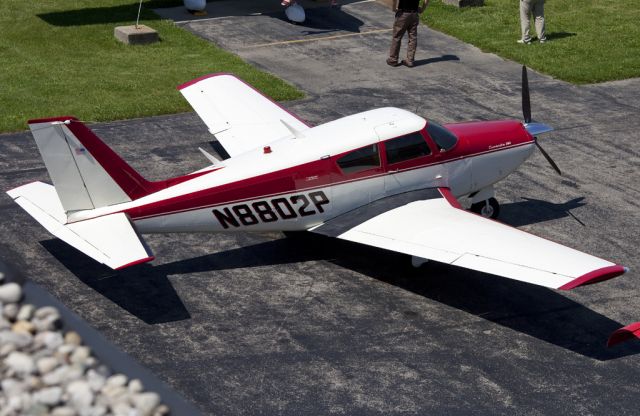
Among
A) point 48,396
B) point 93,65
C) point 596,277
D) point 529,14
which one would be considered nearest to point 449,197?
point 596,277

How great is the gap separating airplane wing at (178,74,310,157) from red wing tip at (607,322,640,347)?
23.0ft

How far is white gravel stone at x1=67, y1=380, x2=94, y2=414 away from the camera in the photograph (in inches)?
297

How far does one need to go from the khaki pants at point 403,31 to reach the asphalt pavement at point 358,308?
579 cm

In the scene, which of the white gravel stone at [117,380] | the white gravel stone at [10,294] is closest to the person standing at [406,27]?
the white gravel stone at [10,294]

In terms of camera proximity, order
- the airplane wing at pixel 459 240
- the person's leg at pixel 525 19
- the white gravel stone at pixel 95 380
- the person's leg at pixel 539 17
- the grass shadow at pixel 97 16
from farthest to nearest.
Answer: the grass shadow at pixel 97 16, the person's leg at pixel 539 17, the person's leg at pixel 525 19, the airplane wing at pixel 459 240, the white gravel stone at pixel 95 380

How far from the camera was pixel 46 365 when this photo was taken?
A: 780 centimetres

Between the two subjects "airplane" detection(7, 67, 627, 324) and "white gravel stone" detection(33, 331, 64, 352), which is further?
"airplane" detection(7, 67, 627, 324)

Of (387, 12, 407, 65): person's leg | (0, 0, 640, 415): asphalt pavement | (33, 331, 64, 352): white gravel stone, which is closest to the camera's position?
(33, 331, 64, 352): white gravel stone

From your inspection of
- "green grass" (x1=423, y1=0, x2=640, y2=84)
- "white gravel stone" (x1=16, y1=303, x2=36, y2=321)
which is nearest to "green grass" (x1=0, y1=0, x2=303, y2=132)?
"green grass" (x1=423, y1=0, x2=640, y2=84)

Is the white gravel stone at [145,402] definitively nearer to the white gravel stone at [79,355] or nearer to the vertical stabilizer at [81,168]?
the white gravel stone at [79,355]

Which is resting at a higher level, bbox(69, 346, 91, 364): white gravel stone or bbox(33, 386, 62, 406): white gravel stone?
bbox(69, 346, 91, 364): white gravel stone

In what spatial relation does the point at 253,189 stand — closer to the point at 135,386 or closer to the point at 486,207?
the point at 486,207

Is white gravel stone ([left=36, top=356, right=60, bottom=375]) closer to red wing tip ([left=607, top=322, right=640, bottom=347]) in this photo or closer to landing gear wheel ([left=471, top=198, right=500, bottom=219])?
red wing tip ([left=607, top=322, right=640, bottom=347])

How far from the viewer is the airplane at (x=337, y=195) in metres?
15.1
